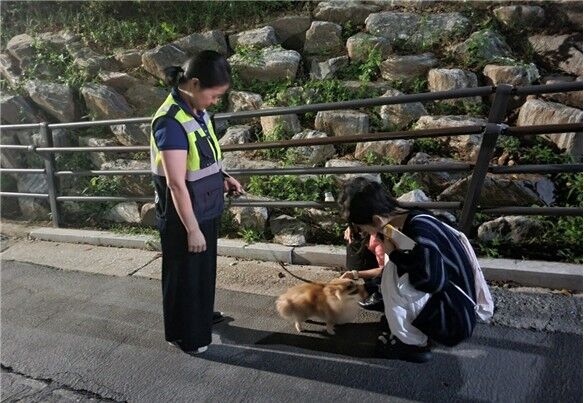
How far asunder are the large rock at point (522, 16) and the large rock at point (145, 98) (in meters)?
4.20

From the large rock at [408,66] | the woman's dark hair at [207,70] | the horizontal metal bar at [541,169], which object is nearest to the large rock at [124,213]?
the woman's dark hair at [207,70]

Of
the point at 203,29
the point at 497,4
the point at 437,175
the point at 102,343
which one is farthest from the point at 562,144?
the point at 203,29

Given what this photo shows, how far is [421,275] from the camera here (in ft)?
7.58

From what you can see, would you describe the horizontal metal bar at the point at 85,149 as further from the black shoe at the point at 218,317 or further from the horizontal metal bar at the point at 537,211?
the horizontal metal bar at the point at 537,211

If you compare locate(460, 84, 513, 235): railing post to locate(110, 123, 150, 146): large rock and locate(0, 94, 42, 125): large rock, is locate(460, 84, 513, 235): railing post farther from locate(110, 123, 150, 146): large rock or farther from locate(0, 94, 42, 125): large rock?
locate(0, 94, 42, 125): large rock

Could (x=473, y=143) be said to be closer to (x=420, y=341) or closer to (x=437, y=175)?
(x=437, y=175)

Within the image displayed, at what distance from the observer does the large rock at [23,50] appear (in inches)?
283

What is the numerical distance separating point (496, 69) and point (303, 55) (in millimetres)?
2408

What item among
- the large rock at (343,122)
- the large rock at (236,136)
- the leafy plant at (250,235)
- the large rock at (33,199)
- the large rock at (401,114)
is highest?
the large rock at (401,114)

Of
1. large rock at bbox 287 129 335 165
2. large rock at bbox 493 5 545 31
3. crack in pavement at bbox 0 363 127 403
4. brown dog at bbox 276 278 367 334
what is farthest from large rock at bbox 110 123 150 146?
large rock at bbox 493 5 545 31

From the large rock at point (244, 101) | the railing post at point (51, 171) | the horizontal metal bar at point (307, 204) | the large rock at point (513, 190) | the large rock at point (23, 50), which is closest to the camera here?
the horizontal metal bar at point (307, 204)

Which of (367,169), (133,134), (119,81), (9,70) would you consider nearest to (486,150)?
(367,169)

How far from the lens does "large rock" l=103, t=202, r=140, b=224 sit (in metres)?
5.17

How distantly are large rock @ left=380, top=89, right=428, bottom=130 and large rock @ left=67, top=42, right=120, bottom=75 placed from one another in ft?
13.1
